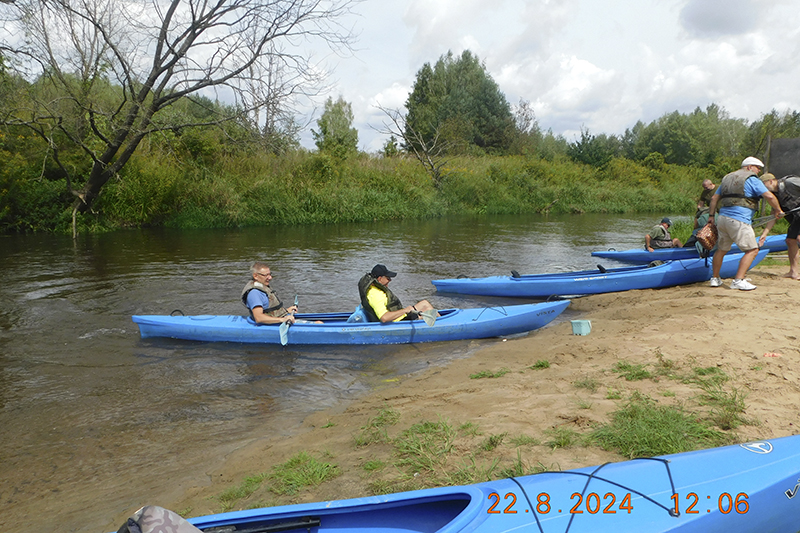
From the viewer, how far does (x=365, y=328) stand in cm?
632

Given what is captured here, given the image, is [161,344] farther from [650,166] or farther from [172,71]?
[650,166]

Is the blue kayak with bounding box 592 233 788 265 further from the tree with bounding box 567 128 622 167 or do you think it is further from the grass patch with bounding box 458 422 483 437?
the tree with bounding box 567 128 622 167

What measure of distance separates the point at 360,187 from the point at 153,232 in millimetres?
8669

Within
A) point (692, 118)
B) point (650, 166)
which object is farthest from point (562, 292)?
point (692, 118)

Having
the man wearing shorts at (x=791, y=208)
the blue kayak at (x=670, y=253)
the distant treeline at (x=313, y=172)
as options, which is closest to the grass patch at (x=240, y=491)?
the man wearing shorts at (x=791, y=208)

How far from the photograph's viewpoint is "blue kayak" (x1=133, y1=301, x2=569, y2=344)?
20.7 ft

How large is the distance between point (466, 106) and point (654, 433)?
36218 millimetres

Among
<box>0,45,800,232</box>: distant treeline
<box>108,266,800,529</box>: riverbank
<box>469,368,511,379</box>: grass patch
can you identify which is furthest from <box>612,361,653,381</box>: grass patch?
<box>0,45,800,232</box>: distant treeline

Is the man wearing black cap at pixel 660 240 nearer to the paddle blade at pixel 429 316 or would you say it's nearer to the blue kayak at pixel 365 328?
the blue kayak at pixel 365 328

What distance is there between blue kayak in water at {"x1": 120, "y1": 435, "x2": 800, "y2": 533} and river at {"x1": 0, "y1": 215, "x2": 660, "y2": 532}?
147cm

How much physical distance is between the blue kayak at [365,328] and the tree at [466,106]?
2801cm

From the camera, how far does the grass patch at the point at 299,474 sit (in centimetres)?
292

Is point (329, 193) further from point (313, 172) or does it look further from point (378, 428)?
point (378, 428)

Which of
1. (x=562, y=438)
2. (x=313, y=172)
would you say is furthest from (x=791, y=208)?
(x=313, y=172)
